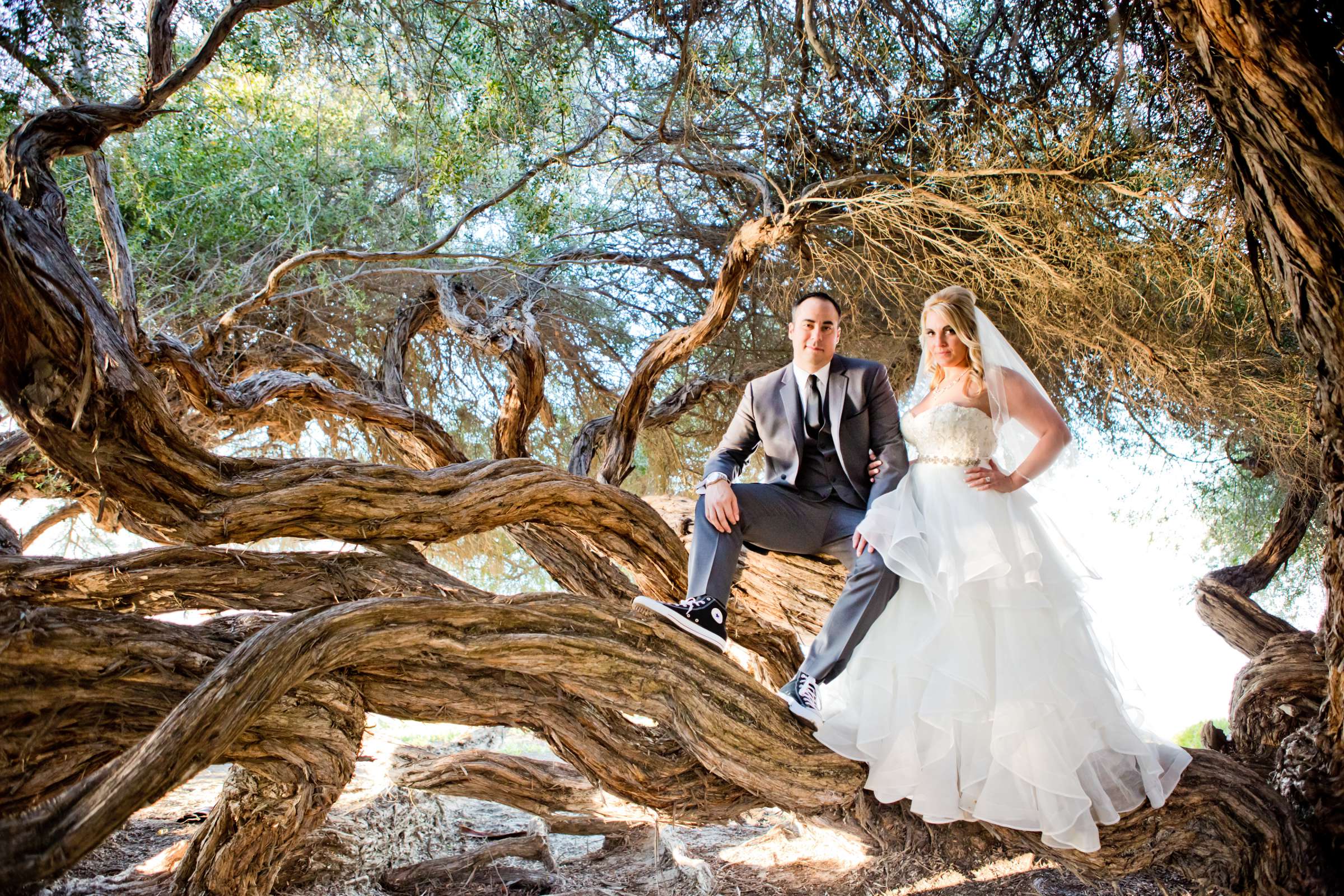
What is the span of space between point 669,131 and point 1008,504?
3.21 meters

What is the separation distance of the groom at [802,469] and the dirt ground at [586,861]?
5.84ft

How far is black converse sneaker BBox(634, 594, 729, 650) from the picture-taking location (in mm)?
3104

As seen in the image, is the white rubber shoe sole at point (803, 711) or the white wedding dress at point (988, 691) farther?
the white rubber shoe sole at point (803, 711)

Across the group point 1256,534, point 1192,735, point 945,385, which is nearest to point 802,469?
point 945,385

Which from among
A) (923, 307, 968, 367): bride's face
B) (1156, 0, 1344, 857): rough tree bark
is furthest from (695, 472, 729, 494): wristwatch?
(1156, 0, 1344, 857): rough tree bark

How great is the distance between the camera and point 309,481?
10.6ft

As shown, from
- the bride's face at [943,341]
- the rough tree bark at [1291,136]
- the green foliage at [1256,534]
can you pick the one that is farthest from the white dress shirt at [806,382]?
the green foliage at [1256,534]

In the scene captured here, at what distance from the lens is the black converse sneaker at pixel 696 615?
3.10 m

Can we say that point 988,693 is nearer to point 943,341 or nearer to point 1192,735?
point 943,341

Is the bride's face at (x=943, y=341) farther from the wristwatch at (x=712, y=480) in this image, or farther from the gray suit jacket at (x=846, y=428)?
the wristwatch at (x=712, y=480)

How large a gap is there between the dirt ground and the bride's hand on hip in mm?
1770

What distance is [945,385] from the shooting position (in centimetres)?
370

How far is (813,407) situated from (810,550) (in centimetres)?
56

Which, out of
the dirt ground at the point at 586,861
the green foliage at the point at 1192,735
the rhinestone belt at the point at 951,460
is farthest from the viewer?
the green foliage at the point at 1192,735
